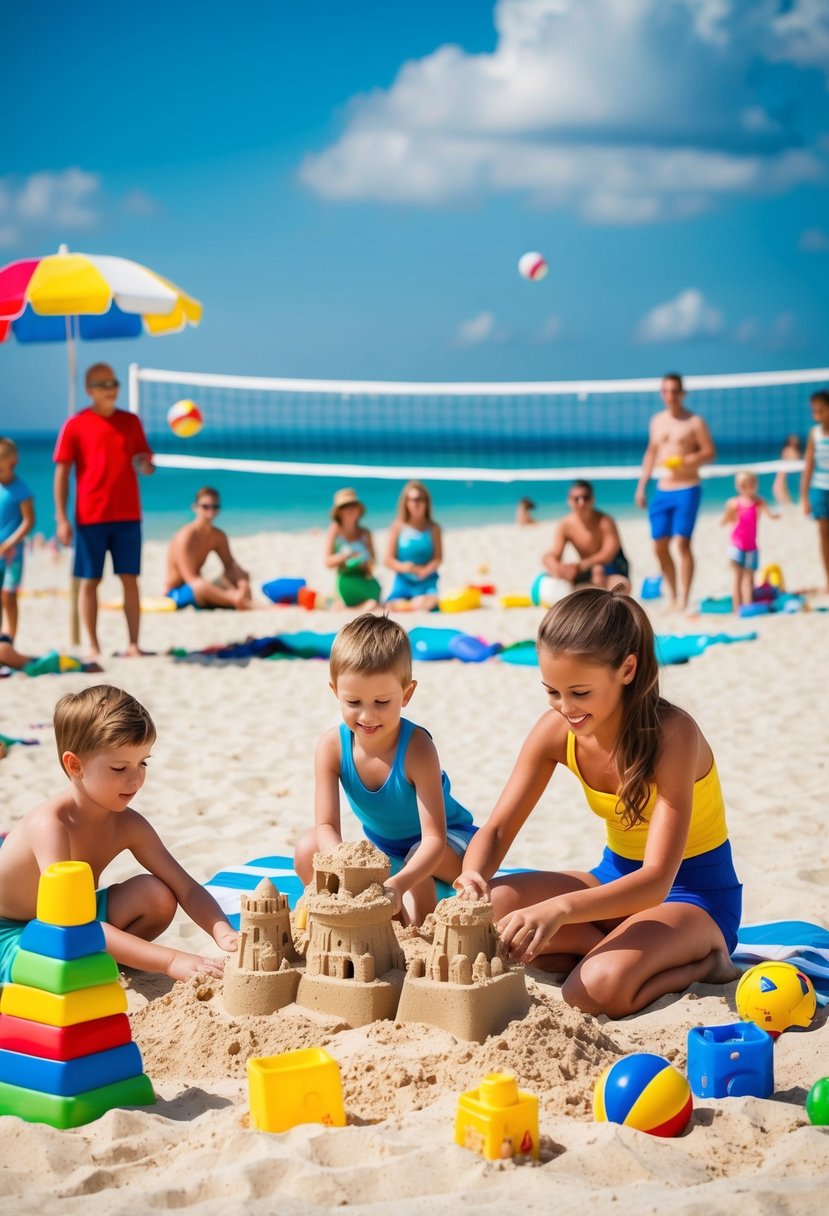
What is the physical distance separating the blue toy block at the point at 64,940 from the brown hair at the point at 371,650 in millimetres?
1025

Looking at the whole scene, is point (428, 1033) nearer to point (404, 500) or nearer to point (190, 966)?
point (190, 966)

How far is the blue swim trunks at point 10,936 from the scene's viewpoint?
3225 mm

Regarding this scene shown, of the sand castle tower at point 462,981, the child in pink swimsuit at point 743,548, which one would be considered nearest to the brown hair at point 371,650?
the sand castle tower at point 462,981

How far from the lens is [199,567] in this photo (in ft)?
37.5

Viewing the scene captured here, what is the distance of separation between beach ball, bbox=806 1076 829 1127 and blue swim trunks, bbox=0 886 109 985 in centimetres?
174

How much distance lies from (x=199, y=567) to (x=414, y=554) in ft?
6.51

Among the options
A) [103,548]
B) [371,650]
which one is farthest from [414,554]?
[371,650]

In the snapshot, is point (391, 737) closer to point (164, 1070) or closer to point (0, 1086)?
point (164, 1070)

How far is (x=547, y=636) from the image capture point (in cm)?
313

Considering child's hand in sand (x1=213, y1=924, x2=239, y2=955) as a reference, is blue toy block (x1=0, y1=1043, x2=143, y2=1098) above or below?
below

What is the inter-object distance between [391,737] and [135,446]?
18.2 ft

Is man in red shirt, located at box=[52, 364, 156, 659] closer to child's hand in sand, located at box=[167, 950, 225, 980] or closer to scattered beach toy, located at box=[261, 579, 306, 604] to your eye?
scattered beach toy, located at box=[261, 579, 306, 604]

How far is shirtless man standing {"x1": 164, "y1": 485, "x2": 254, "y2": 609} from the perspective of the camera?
11055 mm

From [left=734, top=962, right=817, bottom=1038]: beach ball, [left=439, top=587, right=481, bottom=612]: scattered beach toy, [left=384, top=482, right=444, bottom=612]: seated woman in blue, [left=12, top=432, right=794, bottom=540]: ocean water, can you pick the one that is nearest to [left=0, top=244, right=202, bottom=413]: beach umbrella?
[left=384, top=482, right=444, bottom=612]: seated woman in blue
